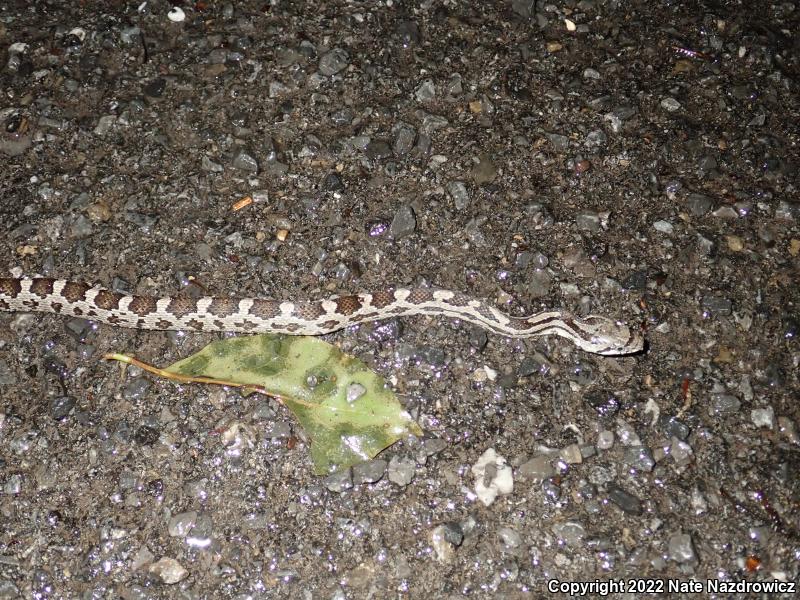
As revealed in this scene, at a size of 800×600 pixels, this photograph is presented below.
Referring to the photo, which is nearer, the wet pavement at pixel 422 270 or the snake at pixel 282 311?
the wet pavement at pixel 422 270

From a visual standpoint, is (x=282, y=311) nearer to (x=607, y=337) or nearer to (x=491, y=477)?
(x=491, y=477)

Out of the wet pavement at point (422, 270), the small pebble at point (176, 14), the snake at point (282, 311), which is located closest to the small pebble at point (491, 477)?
the wet pavement at point (422, 270)

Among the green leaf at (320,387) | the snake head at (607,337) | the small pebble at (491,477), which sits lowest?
the small pebble at (491,477)

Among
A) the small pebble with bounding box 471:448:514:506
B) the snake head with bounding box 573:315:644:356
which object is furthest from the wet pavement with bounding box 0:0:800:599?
the snake head with bounding box 573:315:644:356

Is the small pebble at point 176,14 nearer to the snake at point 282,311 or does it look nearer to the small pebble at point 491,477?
the snake at point 282,311

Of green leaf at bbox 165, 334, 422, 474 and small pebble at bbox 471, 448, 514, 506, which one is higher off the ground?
green leaf at bbox 165, 334, 422, 474

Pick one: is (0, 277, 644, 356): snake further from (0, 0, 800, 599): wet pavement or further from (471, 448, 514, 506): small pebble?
(471, 448, 514, 506): small pebble
